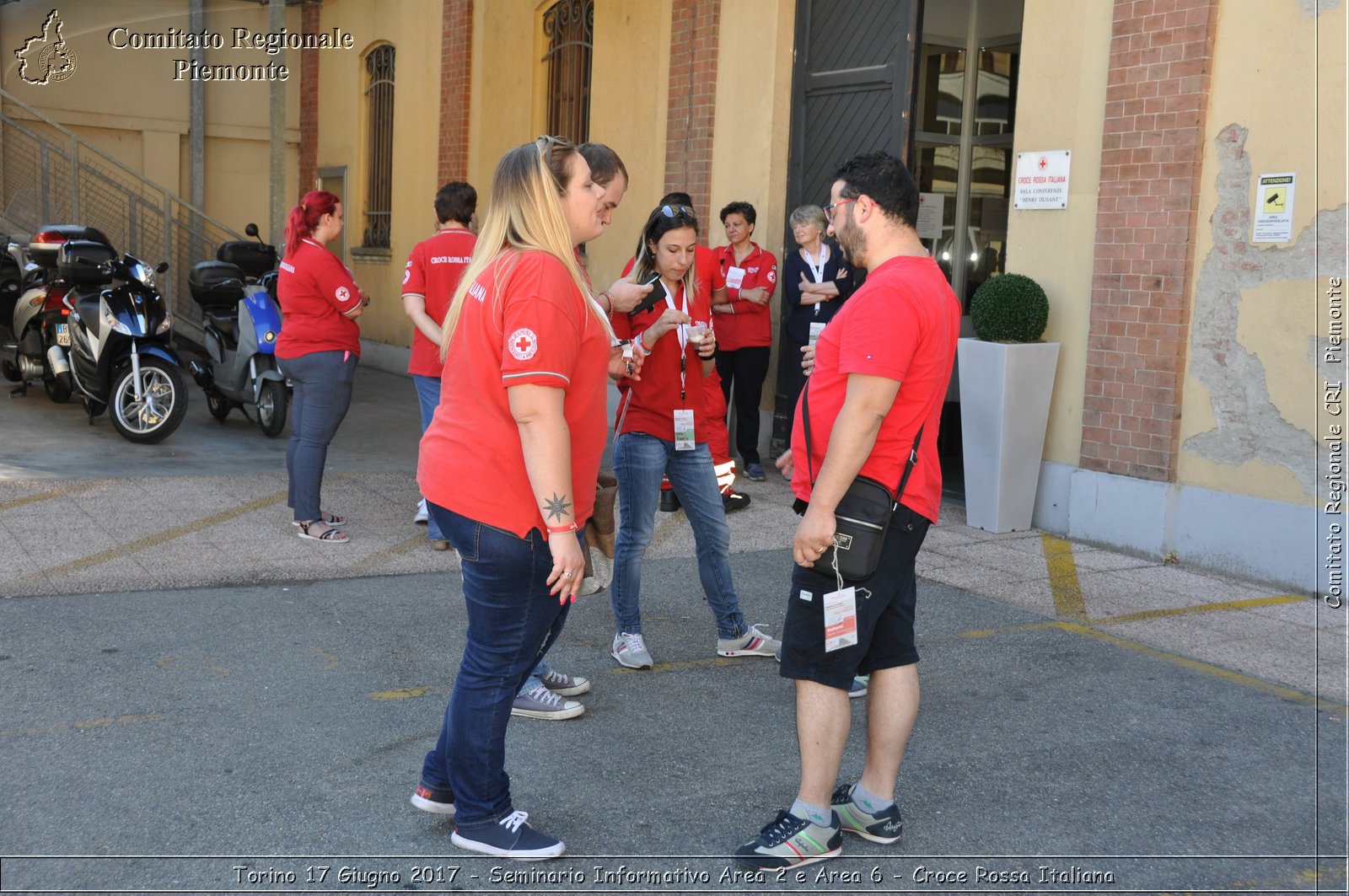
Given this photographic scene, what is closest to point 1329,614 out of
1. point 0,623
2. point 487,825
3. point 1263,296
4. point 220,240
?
point 1263,296

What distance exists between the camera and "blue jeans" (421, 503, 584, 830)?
3.32m

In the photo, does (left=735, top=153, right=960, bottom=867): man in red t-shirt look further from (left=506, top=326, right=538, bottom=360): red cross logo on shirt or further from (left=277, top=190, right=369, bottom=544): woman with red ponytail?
(left=277, top=190, right=369, bottom=544): woman with red ponytail

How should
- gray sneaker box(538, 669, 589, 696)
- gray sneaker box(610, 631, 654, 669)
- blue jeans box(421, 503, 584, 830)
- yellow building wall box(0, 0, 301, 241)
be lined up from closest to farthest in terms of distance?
blue jeans box(421, 503, 584, 830)
gray sneaker box(538, 669, 589, 696)
gray sneaker box(610, 631, 654, 669)
yellow building wall box(0, 0, 301, 241)

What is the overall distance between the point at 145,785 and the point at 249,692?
879mm

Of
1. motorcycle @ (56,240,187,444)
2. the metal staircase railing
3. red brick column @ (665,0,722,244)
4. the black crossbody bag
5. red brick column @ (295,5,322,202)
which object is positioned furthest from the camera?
red brick column @ (295,5,322,202)

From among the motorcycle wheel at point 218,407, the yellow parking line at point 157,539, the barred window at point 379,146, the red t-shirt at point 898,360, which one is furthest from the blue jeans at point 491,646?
the barred window at point 379,146

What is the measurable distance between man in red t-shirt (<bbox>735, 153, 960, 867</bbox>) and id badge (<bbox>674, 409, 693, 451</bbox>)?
56.5 inches

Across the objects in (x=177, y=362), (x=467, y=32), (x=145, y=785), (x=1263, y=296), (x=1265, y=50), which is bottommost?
(x=145, y=785)

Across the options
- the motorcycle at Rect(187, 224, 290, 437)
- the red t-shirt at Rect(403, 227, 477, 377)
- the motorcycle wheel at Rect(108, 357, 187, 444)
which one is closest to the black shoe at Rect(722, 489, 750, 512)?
the red t-shirt at Rect(403, 227, 477, 377)

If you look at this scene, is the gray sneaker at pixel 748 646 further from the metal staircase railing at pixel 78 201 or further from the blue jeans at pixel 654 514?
the metal staircase railing at pixel 78 201

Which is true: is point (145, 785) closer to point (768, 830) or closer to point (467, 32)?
point (768, 830)

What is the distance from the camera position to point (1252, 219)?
686 cm

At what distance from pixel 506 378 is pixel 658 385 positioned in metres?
1.96

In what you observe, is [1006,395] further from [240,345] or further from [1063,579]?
[240,345]
